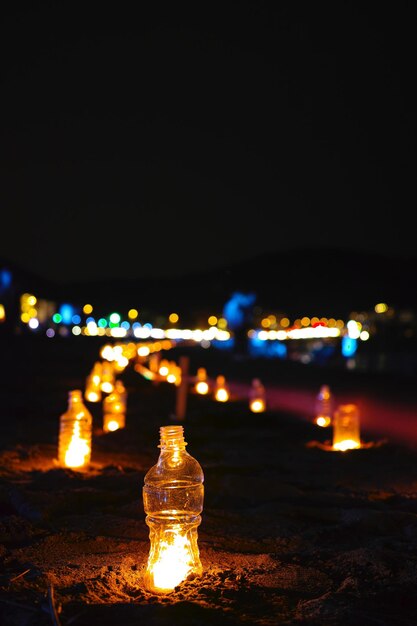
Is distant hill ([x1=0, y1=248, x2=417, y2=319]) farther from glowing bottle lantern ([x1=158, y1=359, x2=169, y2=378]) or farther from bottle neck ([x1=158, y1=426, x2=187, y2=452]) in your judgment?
bottle neck ([x1=158, y1=426, x2=187, y2=452])

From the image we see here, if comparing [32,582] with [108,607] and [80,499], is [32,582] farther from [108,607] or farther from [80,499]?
[80,499]

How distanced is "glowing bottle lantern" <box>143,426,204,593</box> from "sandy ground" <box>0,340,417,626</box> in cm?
20

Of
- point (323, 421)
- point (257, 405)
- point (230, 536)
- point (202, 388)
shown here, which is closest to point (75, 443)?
point (230, 536)

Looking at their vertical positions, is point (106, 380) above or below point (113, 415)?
above

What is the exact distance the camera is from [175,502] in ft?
20.0

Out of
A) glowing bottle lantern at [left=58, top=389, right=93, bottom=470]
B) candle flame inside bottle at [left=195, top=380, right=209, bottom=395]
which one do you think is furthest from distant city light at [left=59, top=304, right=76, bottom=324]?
glowing bottle lantern at [left=58, top=389, right=93, bottom=470]

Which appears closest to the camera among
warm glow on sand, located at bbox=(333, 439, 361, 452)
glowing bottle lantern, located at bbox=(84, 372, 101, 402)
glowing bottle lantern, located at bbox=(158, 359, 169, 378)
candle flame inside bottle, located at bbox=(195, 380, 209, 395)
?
warm glow on sand, located at bbox=(333, 439, 361, 452)

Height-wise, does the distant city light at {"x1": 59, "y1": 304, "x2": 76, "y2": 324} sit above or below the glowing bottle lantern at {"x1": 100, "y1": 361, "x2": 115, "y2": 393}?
above

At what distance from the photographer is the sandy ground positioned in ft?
17.3

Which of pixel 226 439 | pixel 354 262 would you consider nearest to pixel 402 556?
pixel 226 439

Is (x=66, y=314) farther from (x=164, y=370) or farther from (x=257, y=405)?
(x=257, y=405)

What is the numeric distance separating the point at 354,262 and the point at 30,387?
15278 cm

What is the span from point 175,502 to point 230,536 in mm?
1702

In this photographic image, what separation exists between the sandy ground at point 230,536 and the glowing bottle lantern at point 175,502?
20 cm
